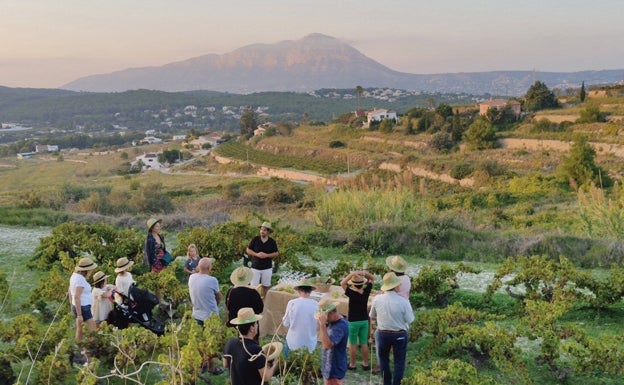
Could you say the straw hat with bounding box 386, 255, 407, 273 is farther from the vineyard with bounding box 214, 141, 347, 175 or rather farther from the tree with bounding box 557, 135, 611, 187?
the vineyard with bounding box 214, 141, 347, 175

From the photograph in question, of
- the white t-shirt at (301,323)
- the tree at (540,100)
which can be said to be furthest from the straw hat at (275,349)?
the tree at (540,100)

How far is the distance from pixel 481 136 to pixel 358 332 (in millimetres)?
52298

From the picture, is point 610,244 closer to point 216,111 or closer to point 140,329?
point 140,329

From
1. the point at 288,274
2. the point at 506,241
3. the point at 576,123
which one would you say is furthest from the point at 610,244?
the point at 576,123

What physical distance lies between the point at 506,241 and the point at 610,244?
7.12ft

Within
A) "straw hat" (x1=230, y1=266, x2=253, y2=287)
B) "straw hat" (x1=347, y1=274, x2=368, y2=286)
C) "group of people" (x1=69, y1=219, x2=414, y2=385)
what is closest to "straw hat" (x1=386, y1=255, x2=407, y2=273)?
"group of people" (x1=69, y1=219, x2=414, y2=385)

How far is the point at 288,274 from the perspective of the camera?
413 inches

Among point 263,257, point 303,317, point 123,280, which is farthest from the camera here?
point 263,257

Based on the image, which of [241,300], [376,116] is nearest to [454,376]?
[241,300]

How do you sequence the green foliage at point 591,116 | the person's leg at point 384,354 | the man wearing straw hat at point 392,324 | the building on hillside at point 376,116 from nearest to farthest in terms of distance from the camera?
1. the man wearing straw hat at point 392,324
2. the person's leg at point 384,354
3. the green foliage at point 591,116
4. the building on hillside at point 376,116

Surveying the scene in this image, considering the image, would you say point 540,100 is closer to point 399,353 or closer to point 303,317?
point 399,353

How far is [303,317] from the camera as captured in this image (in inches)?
231

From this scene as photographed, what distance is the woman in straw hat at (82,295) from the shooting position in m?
6.77

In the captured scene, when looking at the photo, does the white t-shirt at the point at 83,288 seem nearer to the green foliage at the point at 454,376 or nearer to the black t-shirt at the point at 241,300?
the black t-shirt at the point at 241,300
